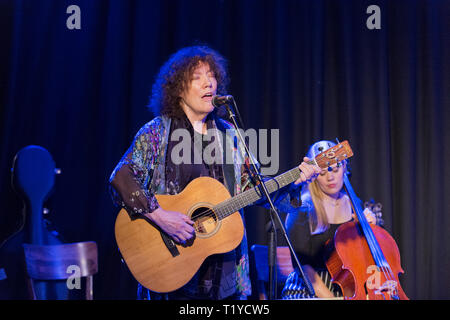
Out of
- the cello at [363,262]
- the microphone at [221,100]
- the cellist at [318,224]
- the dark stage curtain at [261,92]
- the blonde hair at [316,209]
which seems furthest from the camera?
the dark stage curtain at [261,92]

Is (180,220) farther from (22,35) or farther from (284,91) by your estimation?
(22,35)

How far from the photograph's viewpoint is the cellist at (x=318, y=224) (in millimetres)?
2957

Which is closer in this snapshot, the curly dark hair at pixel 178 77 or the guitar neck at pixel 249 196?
the guitar neck at pixel 249 196

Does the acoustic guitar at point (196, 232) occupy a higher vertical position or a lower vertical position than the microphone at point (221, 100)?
lower

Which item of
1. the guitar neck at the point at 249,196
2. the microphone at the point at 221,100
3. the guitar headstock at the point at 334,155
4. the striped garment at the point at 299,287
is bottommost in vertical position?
the striped garment at the point at 299,287

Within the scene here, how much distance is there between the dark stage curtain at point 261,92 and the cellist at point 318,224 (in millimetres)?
602

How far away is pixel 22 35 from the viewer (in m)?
3.74

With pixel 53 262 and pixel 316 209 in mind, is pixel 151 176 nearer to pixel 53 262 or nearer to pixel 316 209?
pixel 53 262

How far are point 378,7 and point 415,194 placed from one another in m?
1.71

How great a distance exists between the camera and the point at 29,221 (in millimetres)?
3248

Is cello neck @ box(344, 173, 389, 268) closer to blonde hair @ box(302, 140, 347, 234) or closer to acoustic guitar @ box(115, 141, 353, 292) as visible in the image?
blonde hair @ box(302, 140, 347, 234)

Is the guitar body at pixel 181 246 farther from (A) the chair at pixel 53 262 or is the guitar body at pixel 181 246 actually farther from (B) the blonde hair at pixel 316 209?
(B) the blonde hair at pixel 316 209

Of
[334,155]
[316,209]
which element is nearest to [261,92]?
[316,209]

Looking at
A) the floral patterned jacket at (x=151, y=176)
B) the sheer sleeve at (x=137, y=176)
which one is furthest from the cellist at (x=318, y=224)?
the sheer sleeve at (x=137, y=176)
